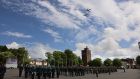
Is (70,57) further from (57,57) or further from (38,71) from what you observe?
(38,71)

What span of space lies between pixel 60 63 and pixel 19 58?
74.0 feet

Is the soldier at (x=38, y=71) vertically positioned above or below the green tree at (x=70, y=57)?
below

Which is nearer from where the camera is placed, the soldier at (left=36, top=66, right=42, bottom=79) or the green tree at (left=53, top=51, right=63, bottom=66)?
the soldier at (left=36, top=66, right=42, bottom=79)

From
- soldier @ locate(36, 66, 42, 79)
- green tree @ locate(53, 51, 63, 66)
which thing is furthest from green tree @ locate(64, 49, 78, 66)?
soldier @ locate(36, 66, 42, 79)

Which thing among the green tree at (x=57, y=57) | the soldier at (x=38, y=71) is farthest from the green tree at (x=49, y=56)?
the soldier at (x=38, y=71)

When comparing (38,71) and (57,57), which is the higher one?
(57,57)

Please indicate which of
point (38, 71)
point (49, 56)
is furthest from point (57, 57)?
point (38, 71)

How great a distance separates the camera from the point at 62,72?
2443 inches

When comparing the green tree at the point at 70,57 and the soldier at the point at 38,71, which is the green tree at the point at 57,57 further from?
the soldier at the point at 38,71

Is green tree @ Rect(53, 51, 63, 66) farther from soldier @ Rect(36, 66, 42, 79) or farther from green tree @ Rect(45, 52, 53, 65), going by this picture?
soldier @ Rect(36, 66, 42, 79)

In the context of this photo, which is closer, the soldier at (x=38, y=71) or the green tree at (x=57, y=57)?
the soldier at (x=38, y=71)

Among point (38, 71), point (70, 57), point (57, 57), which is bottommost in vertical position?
point (38, 71)

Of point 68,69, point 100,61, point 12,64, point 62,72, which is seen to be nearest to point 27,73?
point 68,69

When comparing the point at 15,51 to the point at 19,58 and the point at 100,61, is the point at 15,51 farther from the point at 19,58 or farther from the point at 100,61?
the point at 100,61
